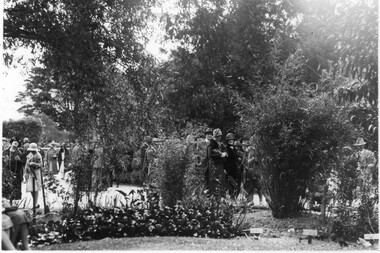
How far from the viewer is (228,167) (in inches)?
456

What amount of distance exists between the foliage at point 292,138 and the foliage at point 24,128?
992 inches

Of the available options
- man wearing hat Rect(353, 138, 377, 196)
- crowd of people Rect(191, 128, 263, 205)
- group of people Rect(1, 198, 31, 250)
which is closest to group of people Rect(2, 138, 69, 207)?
crowd of people Rect(191, 128, 263, 205)

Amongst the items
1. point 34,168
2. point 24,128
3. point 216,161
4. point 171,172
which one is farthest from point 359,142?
point 24,128

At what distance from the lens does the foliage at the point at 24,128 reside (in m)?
33.0

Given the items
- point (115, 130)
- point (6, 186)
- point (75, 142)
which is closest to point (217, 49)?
point (115, 130)

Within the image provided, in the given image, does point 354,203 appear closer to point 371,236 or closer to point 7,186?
point 371,236

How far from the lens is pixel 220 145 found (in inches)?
442

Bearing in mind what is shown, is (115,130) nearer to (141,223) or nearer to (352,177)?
(141,223)

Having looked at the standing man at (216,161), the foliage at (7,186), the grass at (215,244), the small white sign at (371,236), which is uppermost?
the standing man at (216,161)

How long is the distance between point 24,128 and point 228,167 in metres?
24.1

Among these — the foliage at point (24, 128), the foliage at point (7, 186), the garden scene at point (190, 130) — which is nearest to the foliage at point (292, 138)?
the garden scene at point (190, 130)

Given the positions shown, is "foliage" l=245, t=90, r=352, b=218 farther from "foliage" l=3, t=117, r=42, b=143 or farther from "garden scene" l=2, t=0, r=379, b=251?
"foliage" l=3, t=117, r=42, b=143

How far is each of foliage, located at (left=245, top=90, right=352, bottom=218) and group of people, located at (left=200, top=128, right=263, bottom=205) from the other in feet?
2.16

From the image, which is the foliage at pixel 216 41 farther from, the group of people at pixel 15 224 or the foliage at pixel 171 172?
the group of people at pixel 15 224
